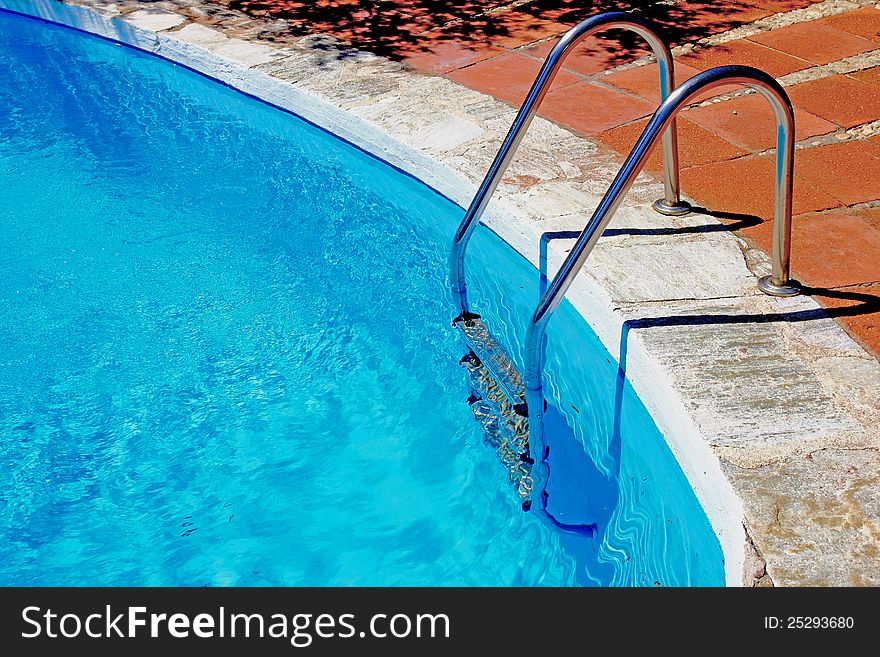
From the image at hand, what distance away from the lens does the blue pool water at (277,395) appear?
2.87 m

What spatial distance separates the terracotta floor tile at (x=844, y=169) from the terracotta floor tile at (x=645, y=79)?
3.26 feet

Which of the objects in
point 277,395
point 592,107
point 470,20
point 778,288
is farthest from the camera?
point 470,20

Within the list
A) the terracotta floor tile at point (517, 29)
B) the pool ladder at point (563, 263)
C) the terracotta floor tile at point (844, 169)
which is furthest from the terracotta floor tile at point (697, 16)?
the pool ladder at point (563, 263)

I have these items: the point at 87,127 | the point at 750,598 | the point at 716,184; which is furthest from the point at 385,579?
the point at 87,127

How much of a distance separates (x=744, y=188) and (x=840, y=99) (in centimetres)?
114

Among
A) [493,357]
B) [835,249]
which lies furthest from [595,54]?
[493,357]

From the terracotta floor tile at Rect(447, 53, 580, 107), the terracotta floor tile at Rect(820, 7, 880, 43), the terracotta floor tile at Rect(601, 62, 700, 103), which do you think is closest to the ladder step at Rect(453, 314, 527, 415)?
the terracotta floor tile at Rect(447, 53, 580, 107)

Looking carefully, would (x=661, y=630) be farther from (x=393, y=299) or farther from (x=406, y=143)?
(x=406, y=143)

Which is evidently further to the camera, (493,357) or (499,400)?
(493,357)

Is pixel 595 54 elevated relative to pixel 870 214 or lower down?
elevated

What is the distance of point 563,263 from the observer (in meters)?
2.78

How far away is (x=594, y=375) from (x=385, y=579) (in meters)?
1.08

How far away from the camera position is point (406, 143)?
4.54 metres

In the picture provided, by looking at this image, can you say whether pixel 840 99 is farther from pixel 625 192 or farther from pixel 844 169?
pixel 625 192
